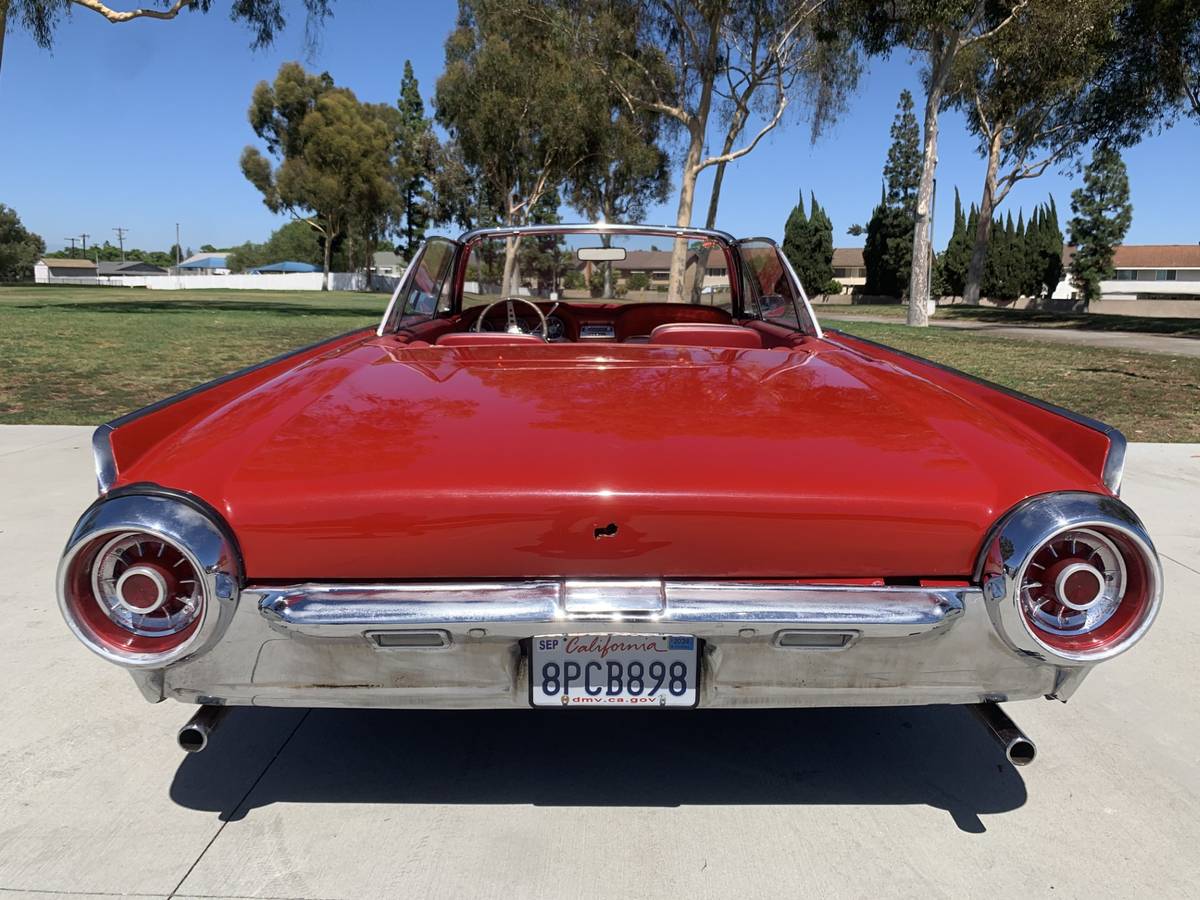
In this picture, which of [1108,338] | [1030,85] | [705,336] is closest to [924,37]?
[1030,85]

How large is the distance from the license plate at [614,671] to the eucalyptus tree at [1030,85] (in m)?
21.3

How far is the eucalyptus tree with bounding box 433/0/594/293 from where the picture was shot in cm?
2662

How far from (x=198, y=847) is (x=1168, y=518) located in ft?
15.2

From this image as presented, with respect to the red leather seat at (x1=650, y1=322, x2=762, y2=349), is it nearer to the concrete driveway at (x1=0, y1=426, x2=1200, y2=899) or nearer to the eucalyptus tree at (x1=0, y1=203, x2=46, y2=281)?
the concrete driveway at (x1=0, y1=426, x2=1200, y2=899)

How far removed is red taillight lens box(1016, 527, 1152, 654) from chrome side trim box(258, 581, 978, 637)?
0.14 m

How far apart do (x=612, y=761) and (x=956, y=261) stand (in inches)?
1917

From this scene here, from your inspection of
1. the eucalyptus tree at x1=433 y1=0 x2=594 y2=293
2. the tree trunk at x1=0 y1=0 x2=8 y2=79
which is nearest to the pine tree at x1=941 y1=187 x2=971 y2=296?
the eucalyptus tree at x1=433 y1=0 x2=594 y2=293

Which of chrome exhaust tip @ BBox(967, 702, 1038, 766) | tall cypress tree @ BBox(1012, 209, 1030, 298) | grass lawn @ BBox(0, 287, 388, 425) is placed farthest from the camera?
tall cypress tree @ BBox(1012, 209, 1030, 298)

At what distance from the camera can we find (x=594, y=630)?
167 centimetres

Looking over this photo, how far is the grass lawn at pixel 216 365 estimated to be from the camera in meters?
8.04

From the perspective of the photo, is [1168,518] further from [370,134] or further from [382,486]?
[370,134]

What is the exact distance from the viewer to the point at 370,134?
4509 centimetres

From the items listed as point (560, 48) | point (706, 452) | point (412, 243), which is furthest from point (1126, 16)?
point (412, 243)

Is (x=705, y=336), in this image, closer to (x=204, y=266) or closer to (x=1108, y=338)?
(x=1108, y=338)
